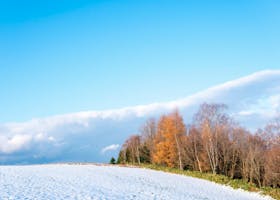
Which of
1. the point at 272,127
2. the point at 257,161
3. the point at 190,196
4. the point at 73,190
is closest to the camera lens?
the point at 73,190

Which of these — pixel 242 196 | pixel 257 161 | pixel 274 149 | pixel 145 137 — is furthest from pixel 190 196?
pixel 145 137

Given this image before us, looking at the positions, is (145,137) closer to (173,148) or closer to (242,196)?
(173,148)

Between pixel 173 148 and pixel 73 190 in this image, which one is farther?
pixel 173 148

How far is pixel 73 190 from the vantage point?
70.1ft

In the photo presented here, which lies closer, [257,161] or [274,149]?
[274,149]

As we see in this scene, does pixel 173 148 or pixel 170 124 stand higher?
pixel 170 124

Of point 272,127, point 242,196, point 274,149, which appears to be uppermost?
point 272,127

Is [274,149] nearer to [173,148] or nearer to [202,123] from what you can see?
[202,123]

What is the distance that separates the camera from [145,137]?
71.8m

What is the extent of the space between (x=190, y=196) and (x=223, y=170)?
27.4 meters

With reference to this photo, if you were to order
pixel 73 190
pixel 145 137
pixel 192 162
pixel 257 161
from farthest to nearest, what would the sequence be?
pixel 145 137 < pixel 192 162 < pixel 257 161 < pixel 73 190

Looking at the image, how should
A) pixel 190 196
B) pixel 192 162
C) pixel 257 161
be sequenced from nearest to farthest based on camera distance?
1. pixel 190 196
2. pixel 257 161
3. pixel 192 162

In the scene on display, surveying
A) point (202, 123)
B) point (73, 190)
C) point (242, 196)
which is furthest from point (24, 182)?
point (202, 123)

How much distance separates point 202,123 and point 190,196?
2285 cm
